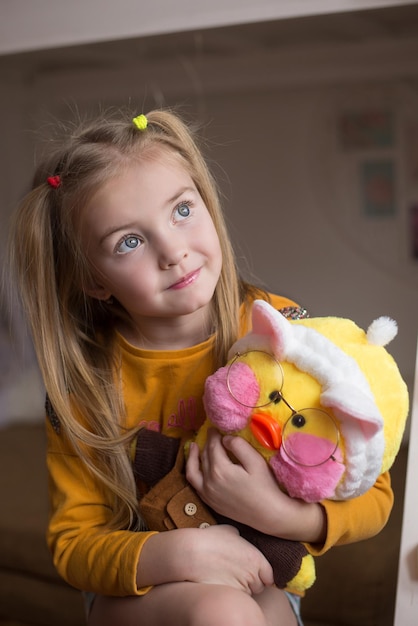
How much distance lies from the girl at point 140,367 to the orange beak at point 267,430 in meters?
0.04

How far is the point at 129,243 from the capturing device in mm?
760

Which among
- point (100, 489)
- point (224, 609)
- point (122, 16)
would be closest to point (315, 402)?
point (224, 609)

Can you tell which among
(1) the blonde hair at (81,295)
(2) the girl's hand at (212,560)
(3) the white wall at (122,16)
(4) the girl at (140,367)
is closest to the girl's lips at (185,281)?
(4) the girl at (140,367)

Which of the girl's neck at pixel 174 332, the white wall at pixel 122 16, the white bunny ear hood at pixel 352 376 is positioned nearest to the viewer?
the white bunny ear hood at pixel 352 376

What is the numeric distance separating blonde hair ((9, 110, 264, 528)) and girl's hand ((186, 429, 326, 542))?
140 millimetres

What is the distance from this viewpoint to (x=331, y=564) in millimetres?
964

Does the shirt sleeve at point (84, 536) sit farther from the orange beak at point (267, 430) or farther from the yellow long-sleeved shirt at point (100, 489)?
the orange beak at point (267, 430)

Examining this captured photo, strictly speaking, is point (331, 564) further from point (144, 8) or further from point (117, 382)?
point (144, 8)

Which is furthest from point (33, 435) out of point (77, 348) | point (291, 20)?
point (291, 20)

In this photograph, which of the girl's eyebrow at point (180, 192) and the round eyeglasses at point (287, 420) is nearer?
the round eyeglasses at point (287, 420)

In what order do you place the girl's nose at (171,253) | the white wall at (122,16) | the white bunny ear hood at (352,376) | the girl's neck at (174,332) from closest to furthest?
the white bunny ear hood at (352,376)
the girl's nose at (171,253)
the girl's neck at (174,332)
the white wall at (122,16)

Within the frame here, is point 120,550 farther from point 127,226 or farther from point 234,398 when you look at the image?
point 127,226

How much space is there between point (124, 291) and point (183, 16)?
0.54m

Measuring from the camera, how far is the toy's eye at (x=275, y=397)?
0.66 m
